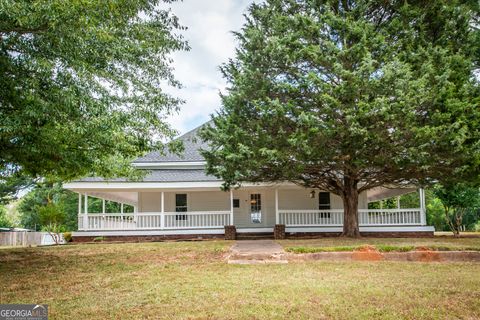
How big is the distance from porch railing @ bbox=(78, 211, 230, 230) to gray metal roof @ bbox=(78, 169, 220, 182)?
67.3 inches

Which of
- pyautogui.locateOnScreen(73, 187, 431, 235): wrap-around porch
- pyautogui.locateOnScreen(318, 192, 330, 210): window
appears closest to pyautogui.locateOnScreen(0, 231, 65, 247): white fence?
pyautogui.locateOnScreen(73, 187, 431, 235): wrap-around porch

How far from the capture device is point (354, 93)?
492 inches

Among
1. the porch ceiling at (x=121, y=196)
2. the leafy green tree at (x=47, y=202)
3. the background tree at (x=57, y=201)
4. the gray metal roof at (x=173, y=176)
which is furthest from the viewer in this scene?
the background tree at (x=57, y=201)

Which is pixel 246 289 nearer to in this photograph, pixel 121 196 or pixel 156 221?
pixel 156 221

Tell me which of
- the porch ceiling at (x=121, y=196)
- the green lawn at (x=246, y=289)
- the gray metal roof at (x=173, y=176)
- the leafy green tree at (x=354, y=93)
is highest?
the leafy green tree at (x=354, y=93)

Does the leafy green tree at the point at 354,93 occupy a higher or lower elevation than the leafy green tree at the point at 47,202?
higher

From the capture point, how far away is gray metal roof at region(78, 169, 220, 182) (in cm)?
1925

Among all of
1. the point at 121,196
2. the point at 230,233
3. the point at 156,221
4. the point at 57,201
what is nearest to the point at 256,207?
the point at 230,233

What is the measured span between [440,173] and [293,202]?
29.2 feet

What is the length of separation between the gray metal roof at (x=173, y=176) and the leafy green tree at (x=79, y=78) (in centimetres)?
906

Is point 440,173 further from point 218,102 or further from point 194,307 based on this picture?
point 194,307

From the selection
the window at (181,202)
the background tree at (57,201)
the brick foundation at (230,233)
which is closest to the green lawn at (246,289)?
the brick foundation at (230,233)

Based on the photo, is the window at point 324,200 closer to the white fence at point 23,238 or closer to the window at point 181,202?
the window at point 181,202

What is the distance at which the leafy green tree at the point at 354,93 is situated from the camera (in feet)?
40.7
